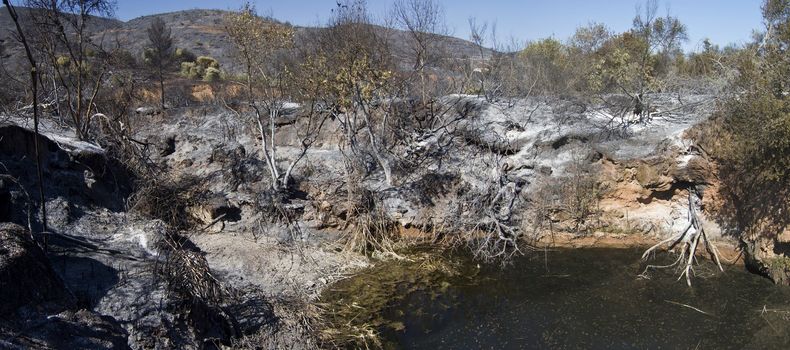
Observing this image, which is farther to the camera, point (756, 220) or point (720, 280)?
point (756, 220)

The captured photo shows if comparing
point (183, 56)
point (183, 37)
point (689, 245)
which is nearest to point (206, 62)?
point (183, 56)

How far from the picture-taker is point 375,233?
41.8ft

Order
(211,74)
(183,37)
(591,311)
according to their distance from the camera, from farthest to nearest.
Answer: (183,37) < (211,74) < (591,311)

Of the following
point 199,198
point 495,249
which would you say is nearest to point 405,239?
point 495,249

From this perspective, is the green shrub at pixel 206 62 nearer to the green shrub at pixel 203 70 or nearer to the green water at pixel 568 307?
the green shrub at pixel 203 70

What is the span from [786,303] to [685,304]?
158cm

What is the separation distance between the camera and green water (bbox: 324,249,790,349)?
843cm

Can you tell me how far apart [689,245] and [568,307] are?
382cm

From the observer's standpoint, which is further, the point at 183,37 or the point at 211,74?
the point at 183,37

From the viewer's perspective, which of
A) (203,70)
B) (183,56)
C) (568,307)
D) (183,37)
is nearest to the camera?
Answer: (568,307)

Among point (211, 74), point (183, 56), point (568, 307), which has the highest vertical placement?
point (183, 56)

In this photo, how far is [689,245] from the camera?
37.9 feet

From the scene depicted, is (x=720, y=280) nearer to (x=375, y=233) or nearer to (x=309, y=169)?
(x=375, y=233)

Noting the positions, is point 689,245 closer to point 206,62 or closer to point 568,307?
point 568,307
